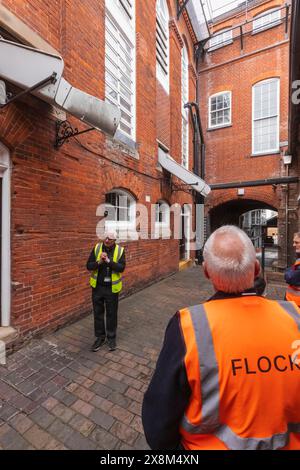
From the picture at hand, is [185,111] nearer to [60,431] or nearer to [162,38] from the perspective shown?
[162,38]

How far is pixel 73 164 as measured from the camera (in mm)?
4316

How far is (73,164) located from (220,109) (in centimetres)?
1092

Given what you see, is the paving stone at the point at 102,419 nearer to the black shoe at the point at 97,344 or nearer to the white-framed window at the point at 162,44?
the black shoe at the point at 97,344

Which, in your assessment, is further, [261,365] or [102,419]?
[102,419]

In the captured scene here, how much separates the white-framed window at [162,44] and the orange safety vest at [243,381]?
924cm

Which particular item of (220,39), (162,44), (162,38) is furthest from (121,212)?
(220,39)

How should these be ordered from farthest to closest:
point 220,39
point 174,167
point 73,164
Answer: point 220,39 < point 174,167 < point 73,164

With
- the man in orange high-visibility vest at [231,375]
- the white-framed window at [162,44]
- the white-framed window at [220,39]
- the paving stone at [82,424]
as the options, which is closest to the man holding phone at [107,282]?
the paving stone at [82,424]

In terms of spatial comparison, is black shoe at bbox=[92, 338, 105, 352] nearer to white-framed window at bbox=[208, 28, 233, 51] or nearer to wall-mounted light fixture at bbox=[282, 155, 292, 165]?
wall-mounted light fixture at bbox=[282, 155, 292, 165]

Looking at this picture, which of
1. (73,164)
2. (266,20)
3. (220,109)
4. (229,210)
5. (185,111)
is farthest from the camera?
(229,210)

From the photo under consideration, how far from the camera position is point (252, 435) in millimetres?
1008
